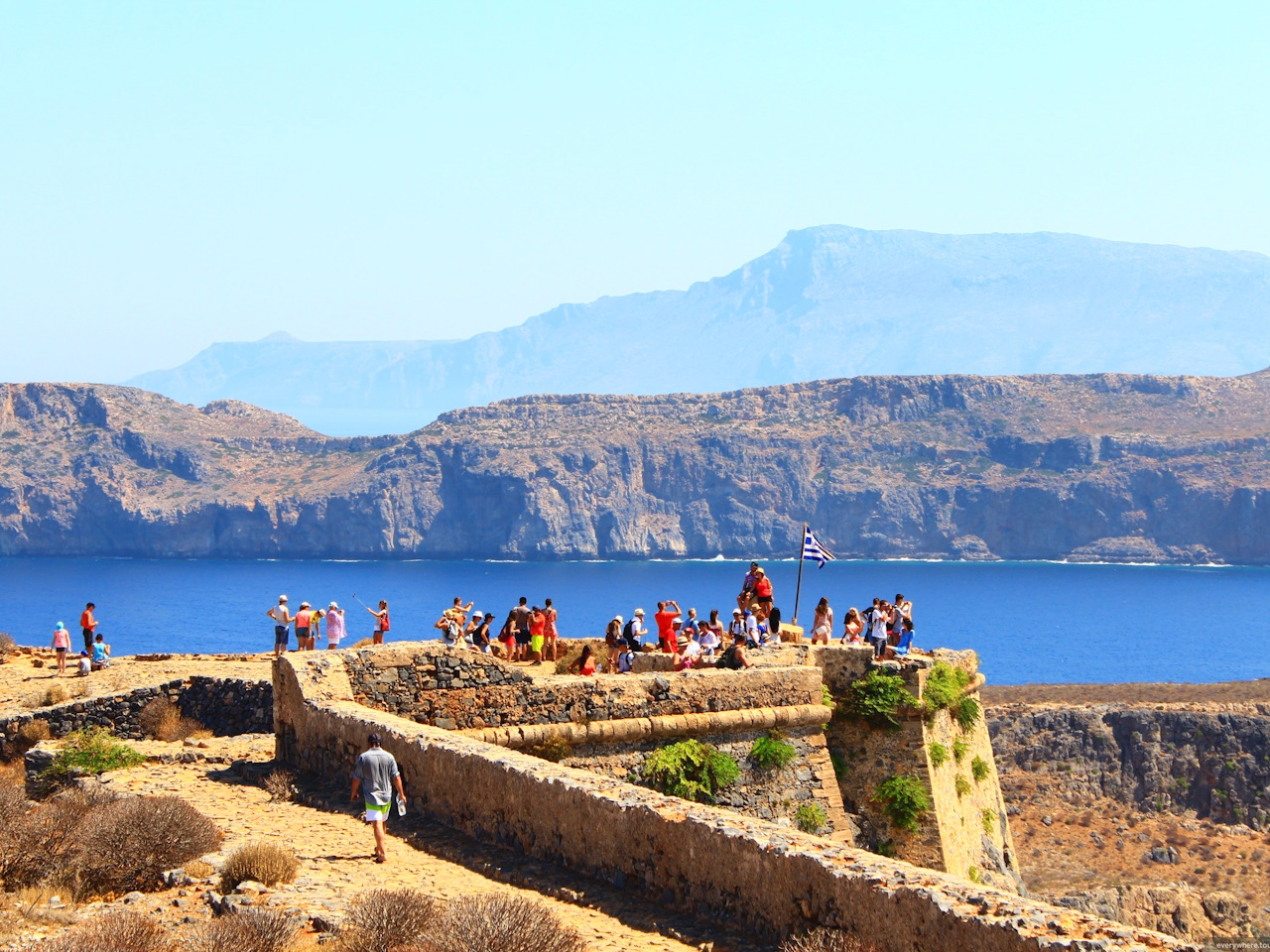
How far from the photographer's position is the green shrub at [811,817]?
1681 centimetres

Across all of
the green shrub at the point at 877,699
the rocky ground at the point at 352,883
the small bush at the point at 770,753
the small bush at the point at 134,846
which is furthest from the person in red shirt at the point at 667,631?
the small bush at the point at 134,846

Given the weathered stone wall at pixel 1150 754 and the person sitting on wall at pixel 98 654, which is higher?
the person sitting on wall at pixel 98 654

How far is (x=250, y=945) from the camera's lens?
24.7 ft

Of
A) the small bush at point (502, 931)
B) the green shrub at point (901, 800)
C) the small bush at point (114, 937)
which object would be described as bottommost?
the green shrub at point (901, 800)

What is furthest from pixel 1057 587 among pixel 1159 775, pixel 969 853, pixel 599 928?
pixel 599 928

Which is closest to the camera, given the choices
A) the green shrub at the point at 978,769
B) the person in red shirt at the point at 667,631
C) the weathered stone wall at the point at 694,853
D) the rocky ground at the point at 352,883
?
the weathered stone wall at the point at 694,853

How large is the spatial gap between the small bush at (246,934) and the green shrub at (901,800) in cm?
1117

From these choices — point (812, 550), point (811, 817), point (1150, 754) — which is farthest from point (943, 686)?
point (1150, 754)

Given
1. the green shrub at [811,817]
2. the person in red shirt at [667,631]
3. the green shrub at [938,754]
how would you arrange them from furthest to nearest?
the person in red shirt at [667,631]
the green shrub at [938,754]
the green shrub at [811,817]

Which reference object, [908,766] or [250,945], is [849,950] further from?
[908,766]

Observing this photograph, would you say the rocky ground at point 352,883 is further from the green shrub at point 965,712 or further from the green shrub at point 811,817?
the green shrub at point 965,712

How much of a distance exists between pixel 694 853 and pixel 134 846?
4.17 m

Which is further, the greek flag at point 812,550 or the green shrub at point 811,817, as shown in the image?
the greek flag at point 812,550

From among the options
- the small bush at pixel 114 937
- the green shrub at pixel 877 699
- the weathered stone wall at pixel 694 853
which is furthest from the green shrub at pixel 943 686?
the small bush at pixel 114 937
